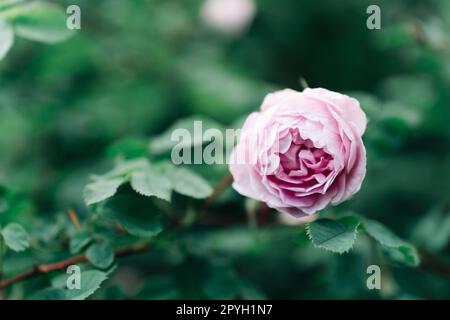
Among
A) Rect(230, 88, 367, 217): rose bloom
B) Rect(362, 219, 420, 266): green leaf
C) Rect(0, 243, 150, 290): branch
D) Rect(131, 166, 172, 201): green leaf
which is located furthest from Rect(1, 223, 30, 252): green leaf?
Rect(362, 219, 420, 266): green leaf

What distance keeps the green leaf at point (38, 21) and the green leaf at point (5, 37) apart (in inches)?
0.7

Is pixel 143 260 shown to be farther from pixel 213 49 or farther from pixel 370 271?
pixel 213 49

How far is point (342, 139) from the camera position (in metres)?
0.80

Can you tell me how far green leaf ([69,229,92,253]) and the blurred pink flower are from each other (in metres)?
1.23

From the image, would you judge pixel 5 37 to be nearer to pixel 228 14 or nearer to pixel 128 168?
pixel 128 168

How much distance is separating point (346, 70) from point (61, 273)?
137 centimetres

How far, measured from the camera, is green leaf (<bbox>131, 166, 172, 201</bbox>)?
2.83 feet

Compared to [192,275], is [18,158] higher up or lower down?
higher up

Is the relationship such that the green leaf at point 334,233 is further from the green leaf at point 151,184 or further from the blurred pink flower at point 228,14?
the blurred pink flower at point 228,14

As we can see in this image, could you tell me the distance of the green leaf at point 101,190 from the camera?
2.74ft

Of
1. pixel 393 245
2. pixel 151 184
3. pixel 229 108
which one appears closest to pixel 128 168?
pixel 151 184

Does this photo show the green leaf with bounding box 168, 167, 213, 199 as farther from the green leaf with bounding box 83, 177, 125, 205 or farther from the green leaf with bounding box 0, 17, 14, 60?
the green leaf with bounding box 0, 17, 14, 60
